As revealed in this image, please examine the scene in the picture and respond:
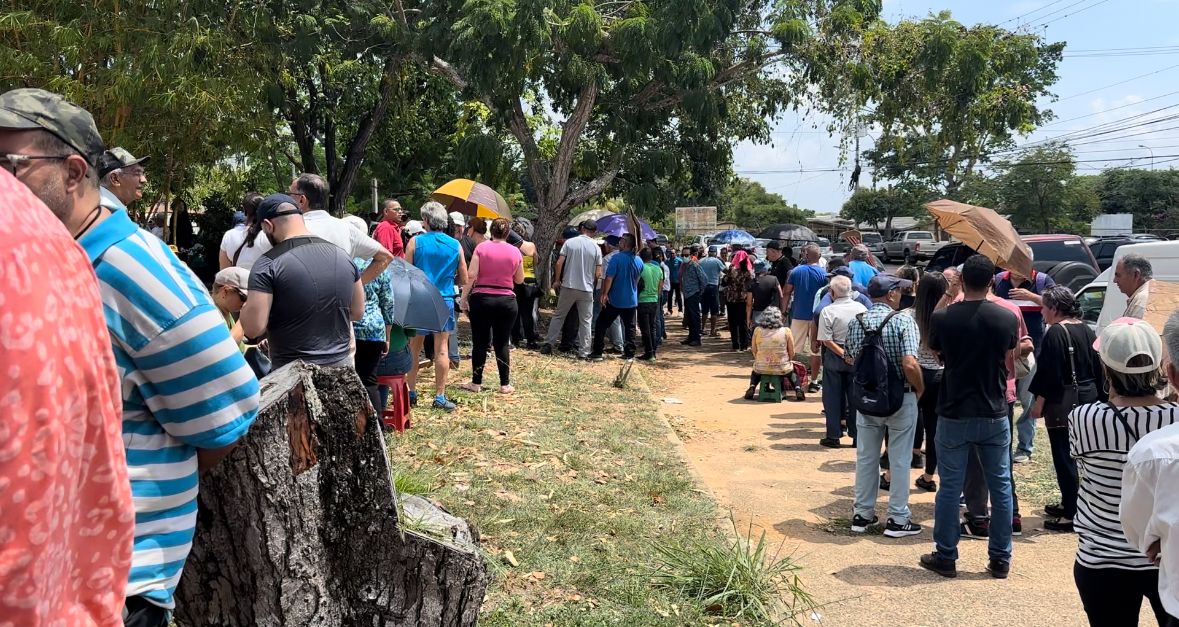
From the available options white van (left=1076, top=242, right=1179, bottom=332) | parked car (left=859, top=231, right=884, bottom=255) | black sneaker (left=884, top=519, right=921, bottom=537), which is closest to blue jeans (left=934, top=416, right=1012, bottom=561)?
black sneaker (left=884, top=519, right=921, bottom=537)

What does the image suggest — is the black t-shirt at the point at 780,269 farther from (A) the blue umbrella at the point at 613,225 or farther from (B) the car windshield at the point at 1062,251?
(B) the car windshield at the point at 1062,251

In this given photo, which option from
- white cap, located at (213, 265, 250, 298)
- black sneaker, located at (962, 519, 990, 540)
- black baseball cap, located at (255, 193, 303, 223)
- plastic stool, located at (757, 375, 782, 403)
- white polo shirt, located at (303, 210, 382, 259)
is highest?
black baseball cap, located at (255, 193, 303, 223)

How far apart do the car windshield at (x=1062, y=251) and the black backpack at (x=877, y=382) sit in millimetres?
14606

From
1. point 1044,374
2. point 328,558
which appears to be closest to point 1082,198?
point 1044,374

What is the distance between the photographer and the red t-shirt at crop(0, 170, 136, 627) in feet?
3.49

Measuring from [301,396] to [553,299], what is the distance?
59.6ft

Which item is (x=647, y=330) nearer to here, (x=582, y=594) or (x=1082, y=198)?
(x=582, y=594)

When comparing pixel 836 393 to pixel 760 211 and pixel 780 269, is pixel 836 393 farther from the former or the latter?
pixel 760 211

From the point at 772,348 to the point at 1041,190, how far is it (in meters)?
49.0

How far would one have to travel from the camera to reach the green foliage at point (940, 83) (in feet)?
53.4

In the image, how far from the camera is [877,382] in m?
6.16

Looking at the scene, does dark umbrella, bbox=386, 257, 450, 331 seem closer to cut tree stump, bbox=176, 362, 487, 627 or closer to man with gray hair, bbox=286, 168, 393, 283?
man with gray hair, bbox=286, 168, 393, 283

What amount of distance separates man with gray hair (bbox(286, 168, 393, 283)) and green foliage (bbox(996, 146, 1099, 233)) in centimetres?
5324

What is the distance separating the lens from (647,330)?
14500 millimetres
